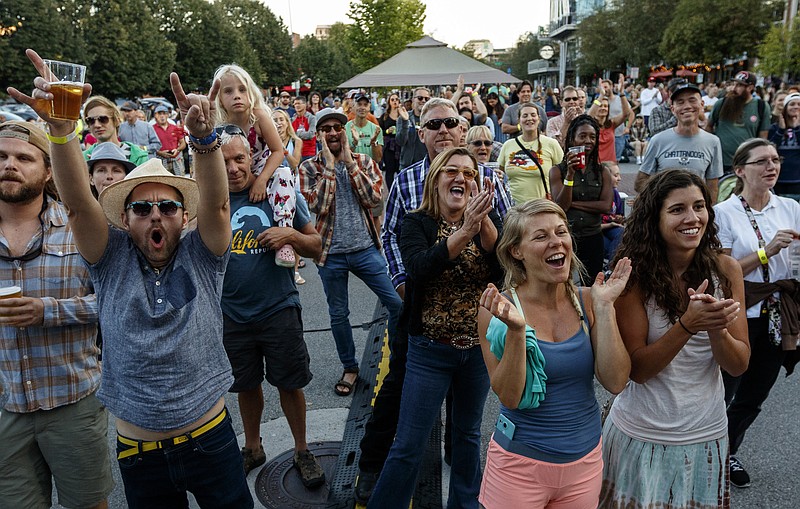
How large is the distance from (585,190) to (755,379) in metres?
2.34

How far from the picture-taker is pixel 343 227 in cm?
459

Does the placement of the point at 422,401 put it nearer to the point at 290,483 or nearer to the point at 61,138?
the point at 290,483

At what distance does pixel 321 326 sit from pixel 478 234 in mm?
3458

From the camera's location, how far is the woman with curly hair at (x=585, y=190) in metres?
5.16

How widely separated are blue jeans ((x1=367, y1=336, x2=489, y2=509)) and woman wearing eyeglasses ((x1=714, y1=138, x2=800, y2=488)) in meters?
Result: 1.48

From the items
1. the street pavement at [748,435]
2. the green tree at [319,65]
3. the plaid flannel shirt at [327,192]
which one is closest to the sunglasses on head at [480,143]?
the plaid flannel shirt at [327,192]

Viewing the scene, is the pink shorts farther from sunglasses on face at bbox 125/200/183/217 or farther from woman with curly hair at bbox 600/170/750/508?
sunglasses on face at bbox 125/200/183/217

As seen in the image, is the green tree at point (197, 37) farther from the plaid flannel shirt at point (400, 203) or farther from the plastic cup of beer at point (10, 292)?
the plastic cup of beer at point (10, 292)

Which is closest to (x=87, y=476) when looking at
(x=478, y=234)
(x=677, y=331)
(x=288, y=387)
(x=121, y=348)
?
(x=121, y=348)

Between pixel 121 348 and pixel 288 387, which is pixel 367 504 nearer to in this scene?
pixel 288 387

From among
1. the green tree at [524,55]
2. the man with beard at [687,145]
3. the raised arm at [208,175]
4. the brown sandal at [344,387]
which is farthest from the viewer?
the green tree at [524,55]

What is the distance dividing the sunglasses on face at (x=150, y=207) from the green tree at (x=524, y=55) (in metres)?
Result: 85.6

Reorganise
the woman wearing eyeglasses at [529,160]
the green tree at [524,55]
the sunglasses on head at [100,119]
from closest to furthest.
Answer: the sunglasses on head at [100,119]
the woman wearing eyeglasses at [529,160]
the green tree at [524,55]

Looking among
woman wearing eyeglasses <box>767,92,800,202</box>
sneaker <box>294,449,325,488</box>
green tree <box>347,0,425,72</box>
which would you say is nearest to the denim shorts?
sneaker <box>294,449,325,488</box>
